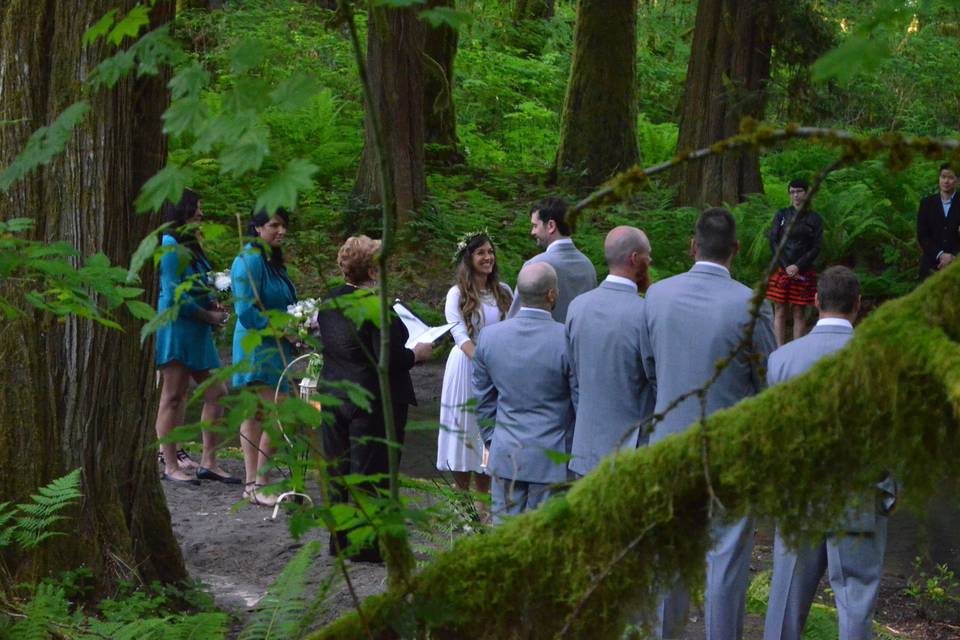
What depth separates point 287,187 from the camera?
2.46 m

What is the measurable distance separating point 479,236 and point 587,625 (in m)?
5.74

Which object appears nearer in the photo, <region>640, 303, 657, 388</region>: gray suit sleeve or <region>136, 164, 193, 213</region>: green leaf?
<region>136, 164, 193, 213</region>: green leaf

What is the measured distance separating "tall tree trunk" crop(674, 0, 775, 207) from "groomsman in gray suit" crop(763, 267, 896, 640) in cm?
1178

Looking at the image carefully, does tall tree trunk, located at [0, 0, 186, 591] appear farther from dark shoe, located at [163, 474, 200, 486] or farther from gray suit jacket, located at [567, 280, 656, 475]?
dark shoe, located at [163, 474, 200, 486]

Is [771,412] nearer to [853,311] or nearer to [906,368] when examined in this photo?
[906,368]

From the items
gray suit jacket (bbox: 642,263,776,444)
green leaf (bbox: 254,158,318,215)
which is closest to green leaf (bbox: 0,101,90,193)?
green leaf (bbox: 254,158,318,215)

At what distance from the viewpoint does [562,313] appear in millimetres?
8086

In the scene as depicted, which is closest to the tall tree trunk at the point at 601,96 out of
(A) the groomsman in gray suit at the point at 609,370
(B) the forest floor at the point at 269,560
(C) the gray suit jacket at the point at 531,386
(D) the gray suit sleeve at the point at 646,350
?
(B) the forest floor at the point at 269,560

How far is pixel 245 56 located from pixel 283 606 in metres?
2.14

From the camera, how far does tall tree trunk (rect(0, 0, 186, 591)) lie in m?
5.43

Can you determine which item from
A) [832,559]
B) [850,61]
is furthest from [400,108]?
[850,61]

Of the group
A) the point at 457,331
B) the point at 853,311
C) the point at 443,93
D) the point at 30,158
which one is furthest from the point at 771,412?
the point at 443,93

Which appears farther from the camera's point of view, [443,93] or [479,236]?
[443,93]

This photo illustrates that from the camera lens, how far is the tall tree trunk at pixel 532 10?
99.5 feet
